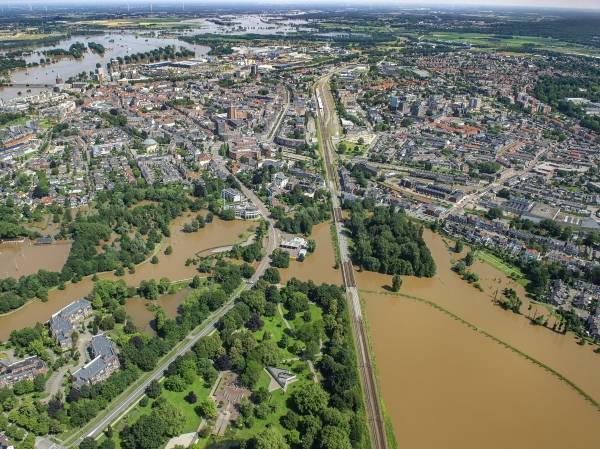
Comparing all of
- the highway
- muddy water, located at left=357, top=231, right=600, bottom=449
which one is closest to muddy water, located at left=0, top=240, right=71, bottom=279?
the highway

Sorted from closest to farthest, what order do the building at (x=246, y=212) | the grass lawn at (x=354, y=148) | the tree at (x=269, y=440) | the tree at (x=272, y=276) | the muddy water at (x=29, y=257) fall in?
the tree at (x=269, y=440)
the tree at (x=272, y=276)
the muddy water at (x=29, y=257)
the building at (x=246, y=212)
the grass lawn at (x=354, y=148)

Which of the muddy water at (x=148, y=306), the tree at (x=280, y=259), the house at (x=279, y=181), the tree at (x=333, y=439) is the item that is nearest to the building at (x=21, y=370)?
the muddy water at (x=148, y=306)

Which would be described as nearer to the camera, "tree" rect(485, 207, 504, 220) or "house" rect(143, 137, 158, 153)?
"tree" rect(485, 207, 504, 220)

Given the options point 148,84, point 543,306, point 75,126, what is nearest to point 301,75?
point 148,84

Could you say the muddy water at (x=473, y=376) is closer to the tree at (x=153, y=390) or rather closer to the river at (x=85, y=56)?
the tree at (x=153, y=390)

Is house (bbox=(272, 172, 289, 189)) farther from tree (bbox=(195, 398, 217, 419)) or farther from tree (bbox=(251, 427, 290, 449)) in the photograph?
tree (bbox=(251, 427, 290, 449))
